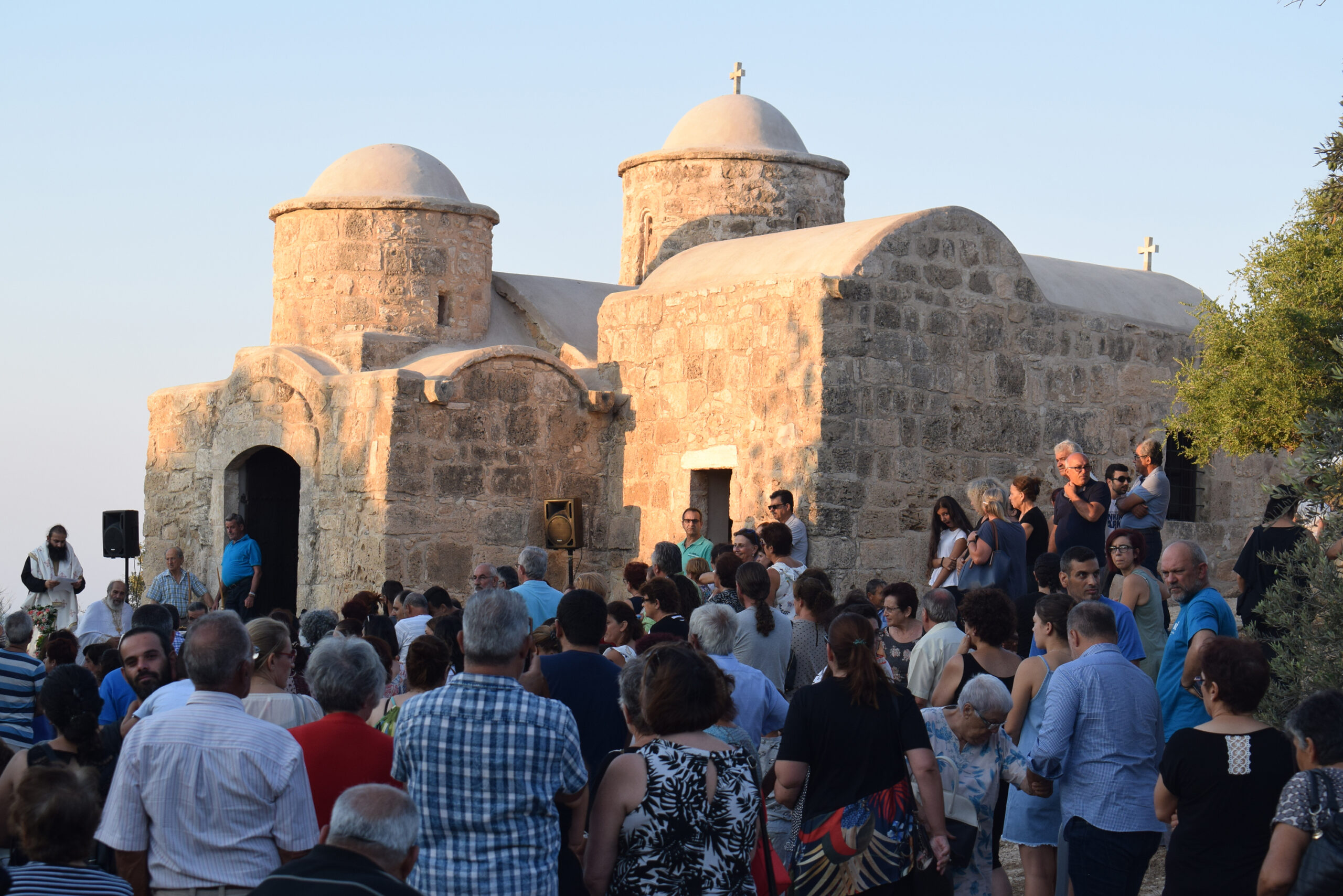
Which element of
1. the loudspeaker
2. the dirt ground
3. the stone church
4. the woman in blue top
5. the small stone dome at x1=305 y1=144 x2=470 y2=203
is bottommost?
the dirt ground

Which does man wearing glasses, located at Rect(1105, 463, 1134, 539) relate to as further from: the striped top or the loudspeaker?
the striped top

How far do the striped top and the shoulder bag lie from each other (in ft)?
17.0

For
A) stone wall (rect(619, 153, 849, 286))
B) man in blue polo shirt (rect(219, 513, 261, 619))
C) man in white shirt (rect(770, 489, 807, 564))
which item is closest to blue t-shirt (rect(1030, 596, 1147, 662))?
man in white shirt (rect(770, 489, 807, 564))

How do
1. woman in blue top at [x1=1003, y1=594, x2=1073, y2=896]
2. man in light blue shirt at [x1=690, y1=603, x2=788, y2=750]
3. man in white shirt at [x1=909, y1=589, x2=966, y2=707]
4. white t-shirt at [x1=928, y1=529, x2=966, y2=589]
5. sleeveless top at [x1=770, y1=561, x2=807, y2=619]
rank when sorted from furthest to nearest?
white t-shirt at [x1=928, y1=529, x2=966, y2=589], sleeveless top at [x1=770, y1=561, x2=807, y2=619], man in white shirt at [x1=909, y1=589, x2=966, y2=707], woman in blue top at [x1=1003, y1=594, x2=1073, y2=896], man in light blue shirt at [x1=690, y1=603, x2=788, y2=750]

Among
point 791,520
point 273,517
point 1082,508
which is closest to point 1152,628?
point 1082,508

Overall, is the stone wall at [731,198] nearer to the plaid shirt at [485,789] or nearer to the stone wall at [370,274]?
the stone wall at [370,274]

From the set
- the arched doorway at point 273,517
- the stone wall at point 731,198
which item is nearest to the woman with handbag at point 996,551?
the arched doorway at point 273,517

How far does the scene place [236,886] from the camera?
11.7 feet

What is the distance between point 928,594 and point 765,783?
1556 mm

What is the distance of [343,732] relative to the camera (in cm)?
396

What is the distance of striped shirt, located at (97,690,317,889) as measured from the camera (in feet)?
11.7

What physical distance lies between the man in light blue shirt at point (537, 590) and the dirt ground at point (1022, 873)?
7.95 feet

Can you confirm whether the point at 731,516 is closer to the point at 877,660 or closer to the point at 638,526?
the point at 638,526

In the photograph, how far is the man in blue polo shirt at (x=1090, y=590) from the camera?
575 centimetres
